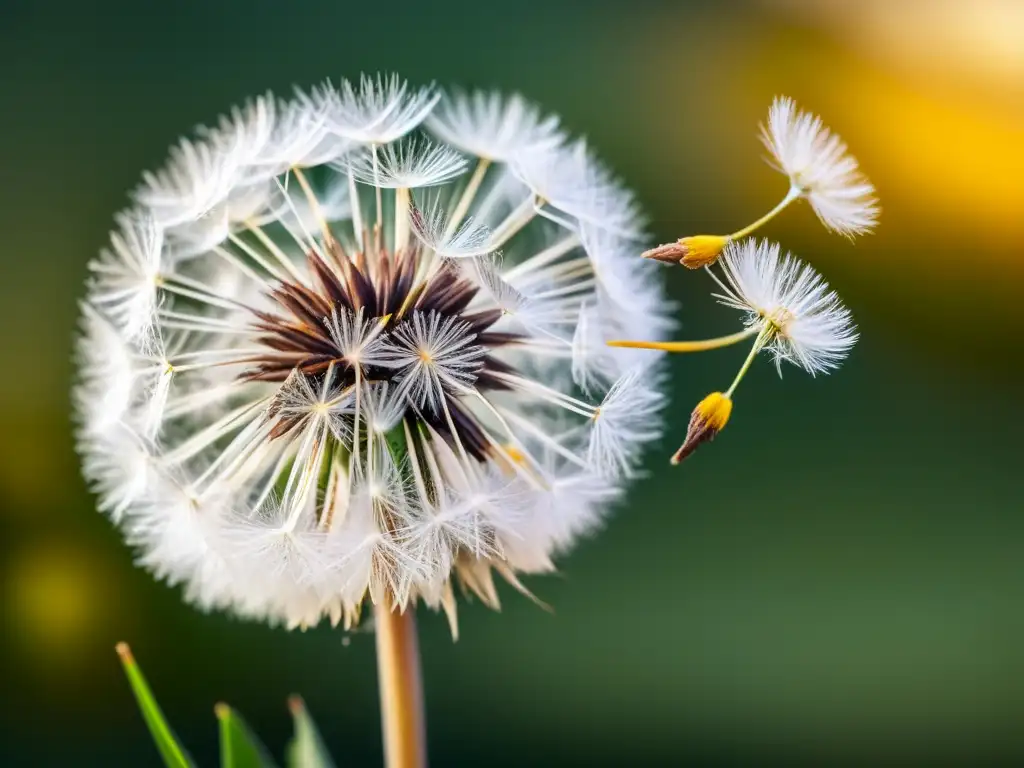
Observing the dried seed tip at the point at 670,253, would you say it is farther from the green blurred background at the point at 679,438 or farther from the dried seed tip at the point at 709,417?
the green blurred background at the point at 679,438

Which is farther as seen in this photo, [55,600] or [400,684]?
[55,600]

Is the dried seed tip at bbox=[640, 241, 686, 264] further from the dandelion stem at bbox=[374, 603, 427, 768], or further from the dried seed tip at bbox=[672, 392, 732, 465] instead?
the dandelion stem at bbox=[374, 603, 427, 768]

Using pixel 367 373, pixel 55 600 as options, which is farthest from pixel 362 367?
pixel 55 600

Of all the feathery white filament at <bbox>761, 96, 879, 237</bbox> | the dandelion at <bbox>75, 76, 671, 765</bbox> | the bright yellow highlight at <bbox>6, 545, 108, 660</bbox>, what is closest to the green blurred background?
the bright yellow highlight at <bbox>6, 545, 108, 660</bbox>

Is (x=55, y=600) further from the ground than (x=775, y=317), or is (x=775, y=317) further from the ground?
(x=55, y=600)

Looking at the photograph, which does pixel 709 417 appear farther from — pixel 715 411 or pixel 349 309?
pixel 349 309

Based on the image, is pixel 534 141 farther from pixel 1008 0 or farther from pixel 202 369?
pixel 1008 0
